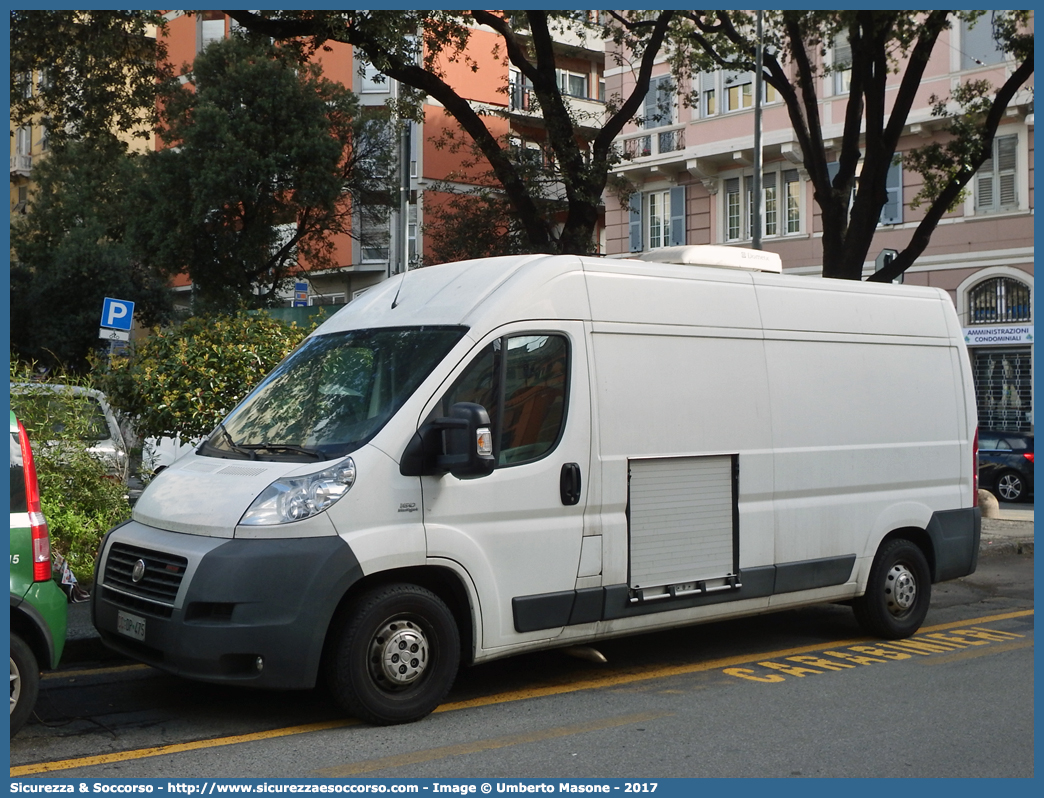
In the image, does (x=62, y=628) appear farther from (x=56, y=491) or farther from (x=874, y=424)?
(x=874, y=424)

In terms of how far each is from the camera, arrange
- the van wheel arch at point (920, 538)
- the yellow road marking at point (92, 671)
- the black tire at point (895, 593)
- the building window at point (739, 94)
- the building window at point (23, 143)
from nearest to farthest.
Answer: the yellow road marking at point (92, 671), the black tire at point (895, 593), the van wheel arch at point (920, 538), the building window at point (739, 94), the building window at point (23, 143)

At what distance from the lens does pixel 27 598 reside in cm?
525

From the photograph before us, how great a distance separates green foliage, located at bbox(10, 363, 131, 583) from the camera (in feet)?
28.9

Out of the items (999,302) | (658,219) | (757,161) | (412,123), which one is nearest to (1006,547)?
(757,161)

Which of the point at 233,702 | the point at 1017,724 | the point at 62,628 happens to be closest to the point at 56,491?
the point at 233,702

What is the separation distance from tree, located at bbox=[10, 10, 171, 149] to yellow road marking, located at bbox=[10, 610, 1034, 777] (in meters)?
10.1

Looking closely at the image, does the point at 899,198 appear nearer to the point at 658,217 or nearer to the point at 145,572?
the point at 658,217

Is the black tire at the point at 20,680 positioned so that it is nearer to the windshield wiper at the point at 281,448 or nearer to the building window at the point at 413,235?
the windshield wiper at the point at 281,448

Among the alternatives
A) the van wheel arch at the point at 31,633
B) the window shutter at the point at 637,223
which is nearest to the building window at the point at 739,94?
the window shutter at the point at 637,223

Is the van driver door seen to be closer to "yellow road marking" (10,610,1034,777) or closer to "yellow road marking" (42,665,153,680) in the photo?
"yellow road marking" (10,610,1034,777)

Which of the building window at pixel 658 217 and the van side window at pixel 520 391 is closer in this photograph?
the van side window at pixel 520 391

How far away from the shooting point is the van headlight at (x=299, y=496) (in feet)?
18.7

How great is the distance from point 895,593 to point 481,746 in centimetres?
386

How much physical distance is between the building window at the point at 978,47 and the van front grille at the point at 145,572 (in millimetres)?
25514
